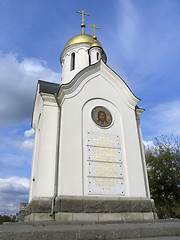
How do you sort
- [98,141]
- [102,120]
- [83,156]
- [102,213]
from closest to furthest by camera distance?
[102,213]
[83,156]
[98,141]
[102,120]

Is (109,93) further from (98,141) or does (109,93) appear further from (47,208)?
(47,208)

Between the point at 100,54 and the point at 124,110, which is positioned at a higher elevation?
the point at 100,54

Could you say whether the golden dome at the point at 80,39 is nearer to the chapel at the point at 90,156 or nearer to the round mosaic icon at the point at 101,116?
the chapel at the point at 90,156

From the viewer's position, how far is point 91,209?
24.4ft

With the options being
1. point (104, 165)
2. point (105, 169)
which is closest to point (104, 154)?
point (104, 165)

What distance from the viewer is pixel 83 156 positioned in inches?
331

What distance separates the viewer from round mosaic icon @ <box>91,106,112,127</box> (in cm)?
955

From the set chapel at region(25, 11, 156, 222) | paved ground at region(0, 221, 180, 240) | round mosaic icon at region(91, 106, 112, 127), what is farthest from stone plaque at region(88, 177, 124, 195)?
paved ground at region(0, 221, 180, 240)

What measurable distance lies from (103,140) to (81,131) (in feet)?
3.60

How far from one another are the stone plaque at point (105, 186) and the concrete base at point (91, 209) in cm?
29

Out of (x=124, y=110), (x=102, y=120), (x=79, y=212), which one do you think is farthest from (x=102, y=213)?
(x=124, y=110)

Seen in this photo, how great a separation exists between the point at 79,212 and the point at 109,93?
5980 millimetres

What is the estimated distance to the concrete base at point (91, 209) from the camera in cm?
715

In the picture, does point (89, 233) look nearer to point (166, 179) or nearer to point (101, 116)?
point (101, 116)
